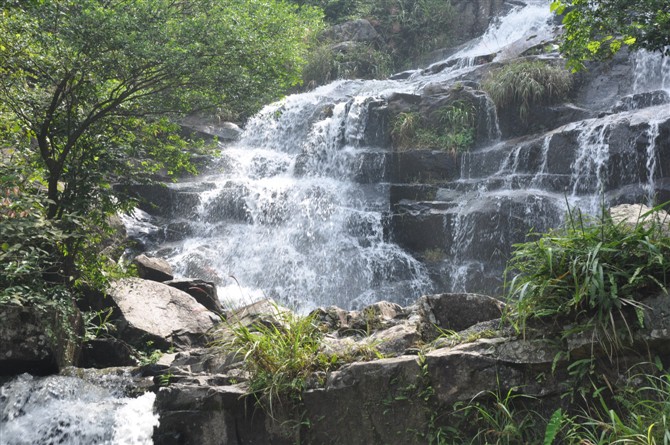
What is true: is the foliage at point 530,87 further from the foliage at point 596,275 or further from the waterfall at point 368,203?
the foliage at point 596,275

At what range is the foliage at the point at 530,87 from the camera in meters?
13.5

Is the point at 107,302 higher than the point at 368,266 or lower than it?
higher

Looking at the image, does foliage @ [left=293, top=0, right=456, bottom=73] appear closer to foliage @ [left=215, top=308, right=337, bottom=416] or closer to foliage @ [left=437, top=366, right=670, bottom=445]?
foliage @ [left=215, top=308, right=337, bottom=416]

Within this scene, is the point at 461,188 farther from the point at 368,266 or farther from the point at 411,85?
the point at 411,85

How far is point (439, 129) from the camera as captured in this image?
14.3 m

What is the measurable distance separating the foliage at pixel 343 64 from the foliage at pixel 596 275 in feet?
58.1

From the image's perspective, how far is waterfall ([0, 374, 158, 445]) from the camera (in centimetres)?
531

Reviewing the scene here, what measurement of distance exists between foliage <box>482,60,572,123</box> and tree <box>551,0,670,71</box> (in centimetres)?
723

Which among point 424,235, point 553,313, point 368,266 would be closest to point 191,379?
point 553,313

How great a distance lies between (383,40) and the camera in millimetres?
23578

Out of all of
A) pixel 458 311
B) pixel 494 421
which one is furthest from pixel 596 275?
pixel 458 311

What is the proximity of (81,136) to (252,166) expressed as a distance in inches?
336

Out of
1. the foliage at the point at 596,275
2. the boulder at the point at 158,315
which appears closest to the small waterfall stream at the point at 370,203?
the boulder at the point at 158,315

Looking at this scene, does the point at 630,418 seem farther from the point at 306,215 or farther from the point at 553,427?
the point at 306,215
